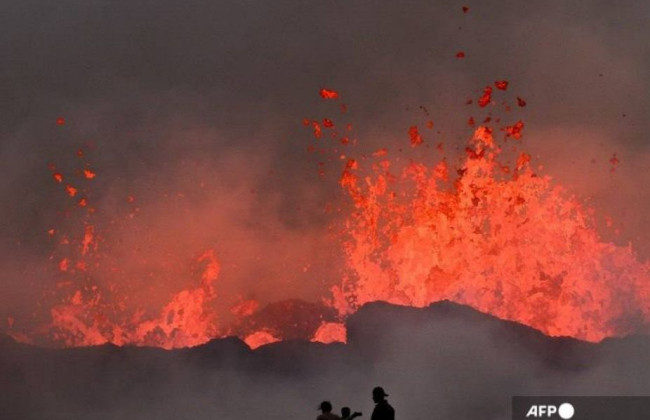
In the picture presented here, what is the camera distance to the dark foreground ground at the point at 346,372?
56.6 meters

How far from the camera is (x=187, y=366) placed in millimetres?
65688

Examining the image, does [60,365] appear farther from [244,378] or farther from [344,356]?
[344,356]

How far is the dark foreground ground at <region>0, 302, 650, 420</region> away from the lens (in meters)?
56.6

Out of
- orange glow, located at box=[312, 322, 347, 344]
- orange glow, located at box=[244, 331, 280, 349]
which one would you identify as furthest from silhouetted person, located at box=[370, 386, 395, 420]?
orange glow, located at box=[244, 331, 280, 349]

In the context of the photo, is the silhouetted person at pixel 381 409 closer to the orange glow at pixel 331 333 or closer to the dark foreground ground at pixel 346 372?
the dark foreground ground at pixel 346 372

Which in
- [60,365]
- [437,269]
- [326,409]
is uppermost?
[437,269]

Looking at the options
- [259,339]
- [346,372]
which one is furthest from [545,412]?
[259,339]

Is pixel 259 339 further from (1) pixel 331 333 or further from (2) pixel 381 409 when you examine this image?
(2) pixel 381 409

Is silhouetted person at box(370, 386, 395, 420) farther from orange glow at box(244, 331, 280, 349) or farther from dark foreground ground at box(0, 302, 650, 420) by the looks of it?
orange glow at box(244, 331, 280, 349)

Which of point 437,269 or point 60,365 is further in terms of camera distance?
point 60,365

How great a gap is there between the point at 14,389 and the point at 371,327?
24110 mm

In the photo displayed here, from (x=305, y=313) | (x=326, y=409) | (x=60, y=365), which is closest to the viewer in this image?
(x=326, y=409)

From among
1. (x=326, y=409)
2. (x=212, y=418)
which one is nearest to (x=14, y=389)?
(x=212, y=418)

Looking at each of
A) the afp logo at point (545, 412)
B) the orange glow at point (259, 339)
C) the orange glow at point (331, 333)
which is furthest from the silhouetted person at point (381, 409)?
the orange glow at point (259, 339)
